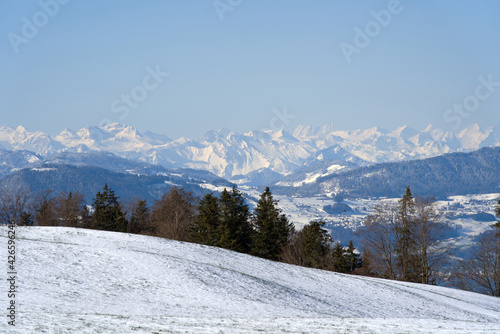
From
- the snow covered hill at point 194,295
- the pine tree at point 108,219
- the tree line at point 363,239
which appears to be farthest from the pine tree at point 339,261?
the pine tree at point 108,219

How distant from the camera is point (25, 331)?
60.1ft

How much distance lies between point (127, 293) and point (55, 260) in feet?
24.6

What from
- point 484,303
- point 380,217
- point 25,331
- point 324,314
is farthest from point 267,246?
point 25,331

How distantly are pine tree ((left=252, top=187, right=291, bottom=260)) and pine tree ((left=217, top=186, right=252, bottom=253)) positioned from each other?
146cm

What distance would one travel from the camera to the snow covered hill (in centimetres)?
2297

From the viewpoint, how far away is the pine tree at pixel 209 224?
67.6 meters

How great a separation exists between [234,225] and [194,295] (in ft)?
117

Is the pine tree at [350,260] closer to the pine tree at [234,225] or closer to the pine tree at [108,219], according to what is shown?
the pine tree at [234,225]

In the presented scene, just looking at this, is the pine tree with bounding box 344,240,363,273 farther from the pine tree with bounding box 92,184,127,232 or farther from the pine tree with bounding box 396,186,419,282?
the pine tree with bounding box 92,184,127,232

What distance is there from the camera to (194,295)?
31.4 m

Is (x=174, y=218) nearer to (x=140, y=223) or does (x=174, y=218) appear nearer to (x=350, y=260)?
(x=140, y=223)

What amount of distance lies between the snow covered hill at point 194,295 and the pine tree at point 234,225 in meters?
18.4

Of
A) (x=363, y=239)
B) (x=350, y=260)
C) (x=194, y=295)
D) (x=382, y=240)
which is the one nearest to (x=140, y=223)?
(x=350, y=260)

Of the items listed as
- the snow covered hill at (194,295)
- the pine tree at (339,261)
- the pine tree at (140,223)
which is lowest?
the snow covered hill at (194,295)
